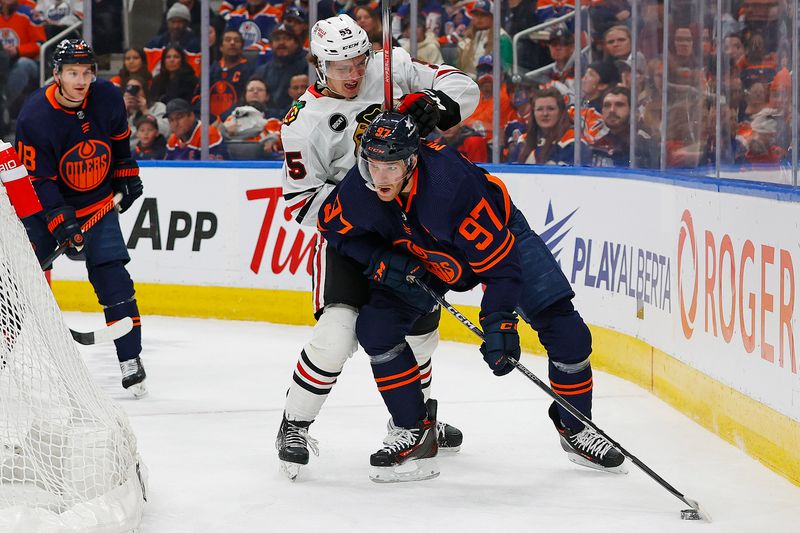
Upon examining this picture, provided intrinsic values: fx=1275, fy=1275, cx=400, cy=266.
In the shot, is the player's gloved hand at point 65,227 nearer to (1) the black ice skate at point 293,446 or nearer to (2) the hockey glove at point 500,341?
(1) the black ice skate at point 293,446

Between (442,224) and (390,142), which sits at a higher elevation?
(390,142)

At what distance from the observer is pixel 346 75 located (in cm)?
346

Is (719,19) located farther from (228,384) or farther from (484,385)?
(228,384)

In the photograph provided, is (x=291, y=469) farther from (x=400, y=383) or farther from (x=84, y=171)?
(x=84, y=171)

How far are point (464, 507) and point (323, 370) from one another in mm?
525

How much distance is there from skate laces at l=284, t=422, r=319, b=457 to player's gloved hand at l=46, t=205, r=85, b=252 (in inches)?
47.1

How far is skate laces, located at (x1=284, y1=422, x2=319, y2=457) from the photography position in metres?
3.41

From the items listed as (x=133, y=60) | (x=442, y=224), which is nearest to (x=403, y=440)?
(x=442, y=224)

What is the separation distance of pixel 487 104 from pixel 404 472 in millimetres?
3145

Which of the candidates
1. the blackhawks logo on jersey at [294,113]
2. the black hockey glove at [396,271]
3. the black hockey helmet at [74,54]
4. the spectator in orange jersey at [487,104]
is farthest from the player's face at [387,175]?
the spectator in orange jersey at [487,104]

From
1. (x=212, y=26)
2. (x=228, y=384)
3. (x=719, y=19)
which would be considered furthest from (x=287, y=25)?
(x=719, y=19)

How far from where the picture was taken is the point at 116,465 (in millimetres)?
2902

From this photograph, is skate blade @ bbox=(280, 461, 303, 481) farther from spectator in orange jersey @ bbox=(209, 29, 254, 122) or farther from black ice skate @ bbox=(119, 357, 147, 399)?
spectator in orange jersey @ bbox=(209, 29, 254, 122)

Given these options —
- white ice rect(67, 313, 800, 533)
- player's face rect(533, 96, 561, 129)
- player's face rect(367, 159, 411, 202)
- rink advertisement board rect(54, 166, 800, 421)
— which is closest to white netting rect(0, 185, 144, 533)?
white ice rect(67, 313, 800, 533)
